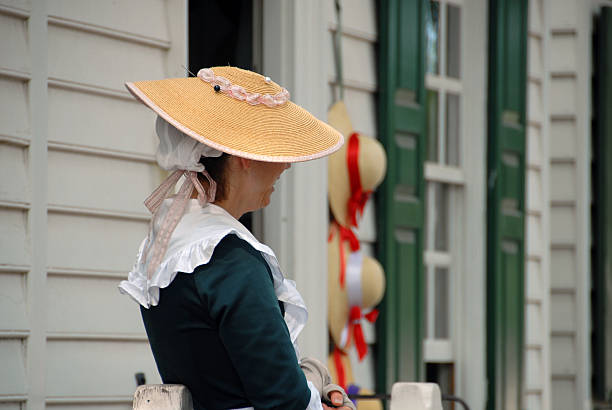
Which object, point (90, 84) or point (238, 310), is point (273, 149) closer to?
point (238, 310)

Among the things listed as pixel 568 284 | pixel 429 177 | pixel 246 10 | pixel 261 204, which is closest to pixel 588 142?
pixel 568 284

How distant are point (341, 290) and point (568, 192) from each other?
282 centimetres

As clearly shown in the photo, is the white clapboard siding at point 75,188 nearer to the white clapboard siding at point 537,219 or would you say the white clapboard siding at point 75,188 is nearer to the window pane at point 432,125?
the window pane at point 432,125

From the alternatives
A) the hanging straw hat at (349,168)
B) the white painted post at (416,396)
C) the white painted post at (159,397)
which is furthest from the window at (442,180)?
the white painted post at (159,397)

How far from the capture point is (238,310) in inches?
61.9

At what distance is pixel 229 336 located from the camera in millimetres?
1585

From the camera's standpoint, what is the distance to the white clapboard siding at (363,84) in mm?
4426

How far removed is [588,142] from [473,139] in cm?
151

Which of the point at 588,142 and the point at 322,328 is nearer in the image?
the point at 322,328

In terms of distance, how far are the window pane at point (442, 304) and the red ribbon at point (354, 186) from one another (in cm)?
103

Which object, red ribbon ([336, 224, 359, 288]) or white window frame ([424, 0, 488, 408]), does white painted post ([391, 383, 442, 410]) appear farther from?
white window frame ([424, 0, 488, 408])

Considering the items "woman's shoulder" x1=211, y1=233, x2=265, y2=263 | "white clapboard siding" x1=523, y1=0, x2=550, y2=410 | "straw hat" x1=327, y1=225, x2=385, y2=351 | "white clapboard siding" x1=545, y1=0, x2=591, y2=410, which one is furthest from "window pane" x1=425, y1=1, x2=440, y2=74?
"woman's shoulder" x1=211, y1=233, x2=265, y2=263

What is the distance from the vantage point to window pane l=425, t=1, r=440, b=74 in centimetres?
→ 513

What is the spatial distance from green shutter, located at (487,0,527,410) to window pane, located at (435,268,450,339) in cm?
23
